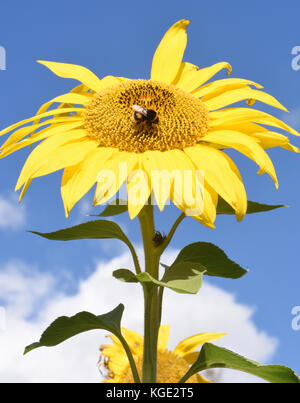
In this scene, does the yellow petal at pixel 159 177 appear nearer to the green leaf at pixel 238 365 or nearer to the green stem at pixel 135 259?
the green stem at pixel 135 259

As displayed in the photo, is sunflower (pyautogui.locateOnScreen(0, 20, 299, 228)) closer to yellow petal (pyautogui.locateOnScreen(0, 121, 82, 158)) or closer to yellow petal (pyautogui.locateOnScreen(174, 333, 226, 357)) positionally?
yellow petal (pyautogui.locateOnScreen(0, 121, 82, 158))

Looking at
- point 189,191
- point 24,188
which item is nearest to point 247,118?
point 189,191

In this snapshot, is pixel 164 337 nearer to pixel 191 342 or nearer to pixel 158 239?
pixel 191 342

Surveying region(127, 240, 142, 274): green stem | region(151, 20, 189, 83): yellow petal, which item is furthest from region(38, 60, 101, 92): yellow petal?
region(127, 240, 142, 274): green stem

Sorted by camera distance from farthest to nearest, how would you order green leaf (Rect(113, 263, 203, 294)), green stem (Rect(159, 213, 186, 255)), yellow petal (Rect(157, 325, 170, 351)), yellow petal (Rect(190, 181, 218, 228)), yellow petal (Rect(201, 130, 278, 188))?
yellow petal (Rect(157, 325, 170, 351)), green stem (Rect(159, 213, 186, 255)), yellow petal (Rect(201, 130, 278, 188)), yellow petal (Rect(190, 181, 218, 228)), green leaf (Rect(113, 263, 203, 294))

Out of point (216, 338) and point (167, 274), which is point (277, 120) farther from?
point (216, 338)

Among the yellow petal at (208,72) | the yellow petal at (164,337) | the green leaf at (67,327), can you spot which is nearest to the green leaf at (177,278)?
the green leaf at (67,327)

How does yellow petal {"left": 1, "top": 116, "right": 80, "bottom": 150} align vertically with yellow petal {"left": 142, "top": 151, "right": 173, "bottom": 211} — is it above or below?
above
